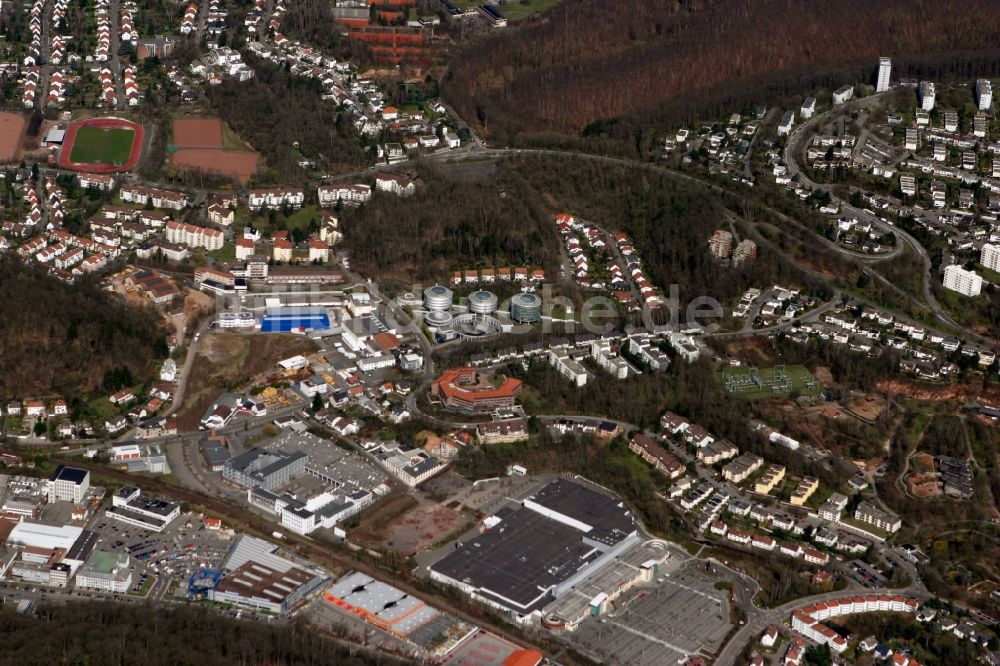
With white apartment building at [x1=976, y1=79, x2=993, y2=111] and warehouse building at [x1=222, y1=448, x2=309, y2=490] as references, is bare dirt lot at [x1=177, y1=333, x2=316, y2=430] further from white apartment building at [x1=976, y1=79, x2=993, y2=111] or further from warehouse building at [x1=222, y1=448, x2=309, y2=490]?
white apartment building at [x1=976, y1=79, x2=993, y2=111]

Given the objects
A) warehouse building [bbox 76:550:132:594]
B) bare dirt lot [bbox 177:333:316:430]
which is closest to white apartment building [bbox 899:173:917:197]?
bare dirt lot [bbox 177:333:316:430]

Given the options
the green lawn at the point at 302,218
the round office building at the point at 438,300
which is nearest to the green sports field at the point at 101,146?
the green lawn at the point at 302,218

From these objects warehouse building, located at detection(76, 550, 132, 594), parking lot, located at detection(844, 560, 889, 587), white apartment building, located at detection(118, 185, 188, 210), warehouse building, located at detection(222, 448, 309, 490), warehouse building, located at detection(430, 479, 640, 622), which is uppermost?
white apartment building, located at detection(118, 185, 188, 210)

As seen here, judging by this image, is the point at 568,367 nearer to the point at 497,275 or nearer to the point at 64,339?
the point at 497,275

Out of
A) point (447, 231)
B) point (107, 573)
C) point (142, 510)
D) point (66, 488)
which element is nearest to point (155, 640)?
point (107, 573)

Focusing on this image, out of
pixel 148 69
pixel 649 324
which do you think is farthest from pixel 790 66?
pixel 148 69
